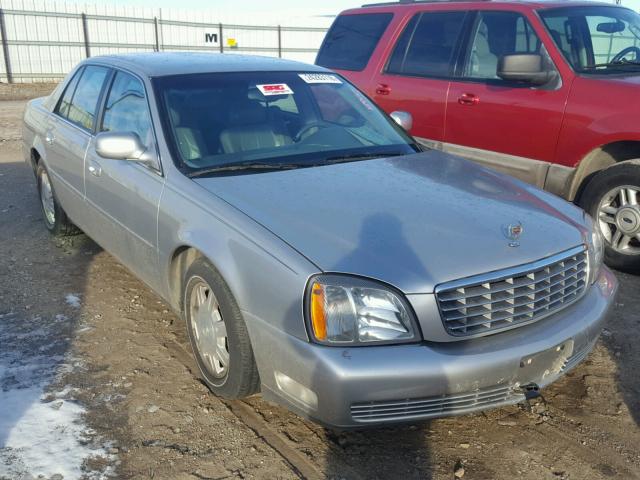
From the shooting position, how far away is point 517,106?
5.31 metres

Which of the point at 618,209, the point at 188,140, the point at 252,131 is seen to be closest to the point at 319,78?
the point at 252,131

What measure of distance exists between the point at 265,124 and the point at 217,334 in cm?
137

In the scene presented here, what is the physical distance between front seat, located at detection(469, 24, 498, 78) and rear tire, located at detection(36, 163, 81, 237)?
3.67 metres

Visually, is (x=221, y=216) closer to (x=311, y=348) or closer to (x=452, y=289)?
(x=311, y=348)

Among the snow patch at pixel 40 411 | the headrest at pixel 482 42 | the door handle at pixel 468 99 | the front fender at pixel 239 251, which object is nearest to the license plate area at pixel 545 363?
the front fender at pixel 239 251

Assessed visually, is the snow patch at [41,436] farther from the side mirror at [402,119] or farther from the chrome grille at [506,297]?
the side mirror at [402,119]

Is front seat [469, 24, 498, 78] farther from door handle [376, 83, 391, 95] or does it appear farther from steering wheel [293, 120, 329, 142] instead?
steering wheel [293, 120, 329, 142]

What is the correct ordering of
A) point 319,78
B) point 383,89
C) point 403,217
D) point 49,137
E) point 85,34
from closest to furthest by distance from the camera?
point 403,217, point 319,78, point 49,137, point 383,89, point 85,34

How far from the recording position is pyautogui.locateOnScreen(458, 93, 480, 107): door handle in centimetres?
557

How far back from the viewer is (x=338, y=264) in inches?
103

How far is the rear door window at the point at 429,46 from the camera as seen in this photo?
5906 mm

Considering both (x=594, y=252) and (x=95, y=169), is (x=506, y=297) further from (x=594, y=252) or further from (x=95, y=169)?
(x=95, y=169)

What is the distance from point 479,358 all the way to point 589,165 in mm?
3049

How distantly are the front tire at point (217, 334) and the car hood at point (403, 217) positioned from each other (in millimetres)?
380
